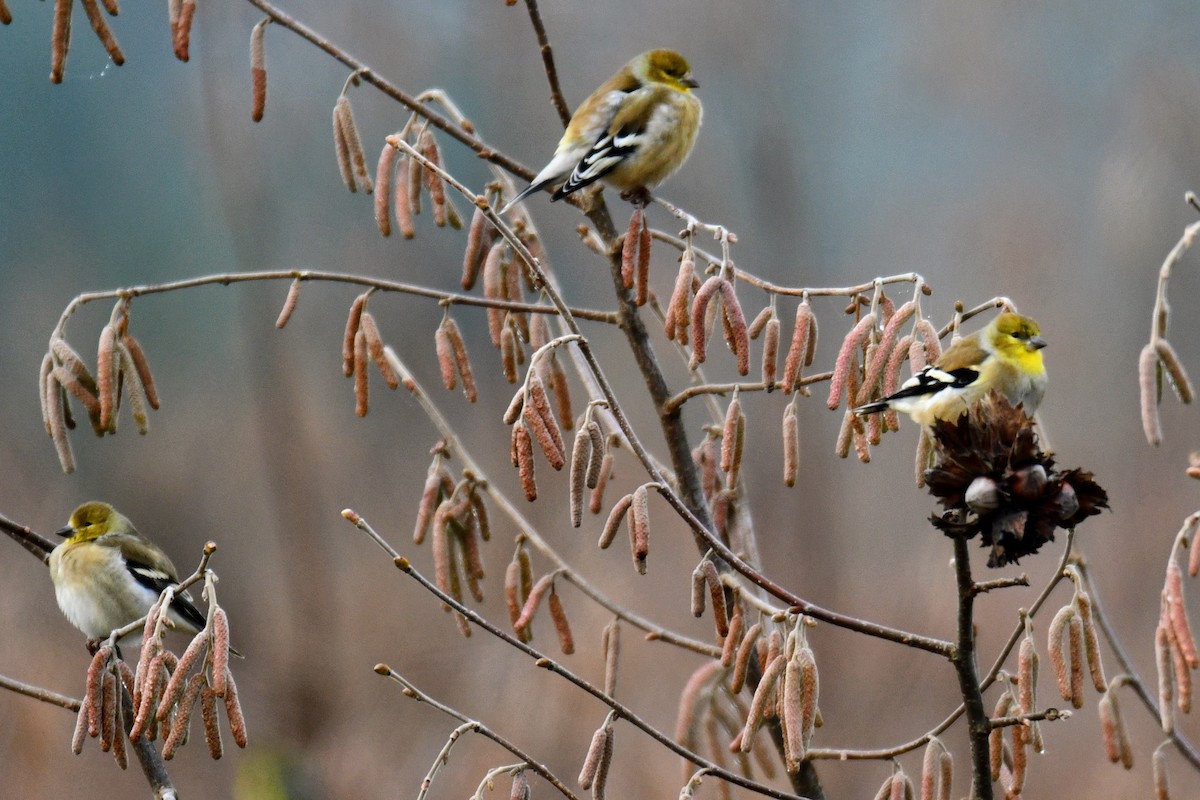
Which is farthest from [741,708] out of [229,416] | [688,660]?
[229,416]

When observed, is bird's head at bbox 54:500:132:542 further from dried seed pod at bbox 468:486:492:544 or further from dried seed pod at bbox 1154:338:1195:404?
dried seed pod at bbox 1154:338:1195:404

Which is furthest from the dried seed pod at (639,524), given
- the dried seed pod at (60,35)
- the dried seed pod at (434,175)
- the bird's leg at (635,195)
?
the bird's leg at (635,195)

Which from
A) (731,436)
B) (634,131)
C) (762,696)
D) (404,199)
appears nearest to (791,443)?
(731,436)

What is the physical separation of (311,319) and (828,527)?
4869mm

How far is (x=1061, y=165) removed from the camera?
37.5ft

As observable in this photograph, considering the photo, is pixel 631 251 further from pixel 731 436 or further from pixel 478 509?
pixel 478 509

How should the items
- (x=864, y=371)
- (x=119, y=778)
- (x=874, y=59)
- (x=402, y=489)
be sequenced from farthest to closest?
(x=874, y=59) → (x=402, y=489) → (x=119, y=778) → (x=864, y=371)

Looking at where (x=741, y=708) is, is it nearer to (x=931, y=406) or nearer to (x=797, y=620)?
(x=931, y=406)

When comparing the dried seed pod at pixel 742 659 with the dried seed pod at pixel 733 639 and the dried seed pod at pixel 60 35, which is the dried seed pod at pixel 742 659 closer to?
the dried seed pod at pixel 733 639

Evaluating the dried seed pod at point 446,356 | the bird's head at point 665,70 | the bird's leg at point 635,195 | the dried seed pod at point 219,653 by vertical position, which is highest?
the bird's head at point 665,70

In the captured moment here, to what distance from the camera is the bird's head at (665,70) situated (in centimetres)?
468

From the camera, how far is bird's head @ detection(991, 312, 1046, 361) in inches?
129

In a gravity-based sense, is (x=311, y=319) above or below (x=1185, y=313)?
below

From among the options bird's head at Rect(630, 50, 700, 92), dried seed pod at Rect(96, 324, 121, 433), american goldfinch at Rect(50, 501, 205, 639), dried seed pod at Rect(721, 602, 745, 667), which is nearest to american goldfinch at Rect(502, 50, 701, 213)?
bird's head at Rect(630, 50, 700, 92)
